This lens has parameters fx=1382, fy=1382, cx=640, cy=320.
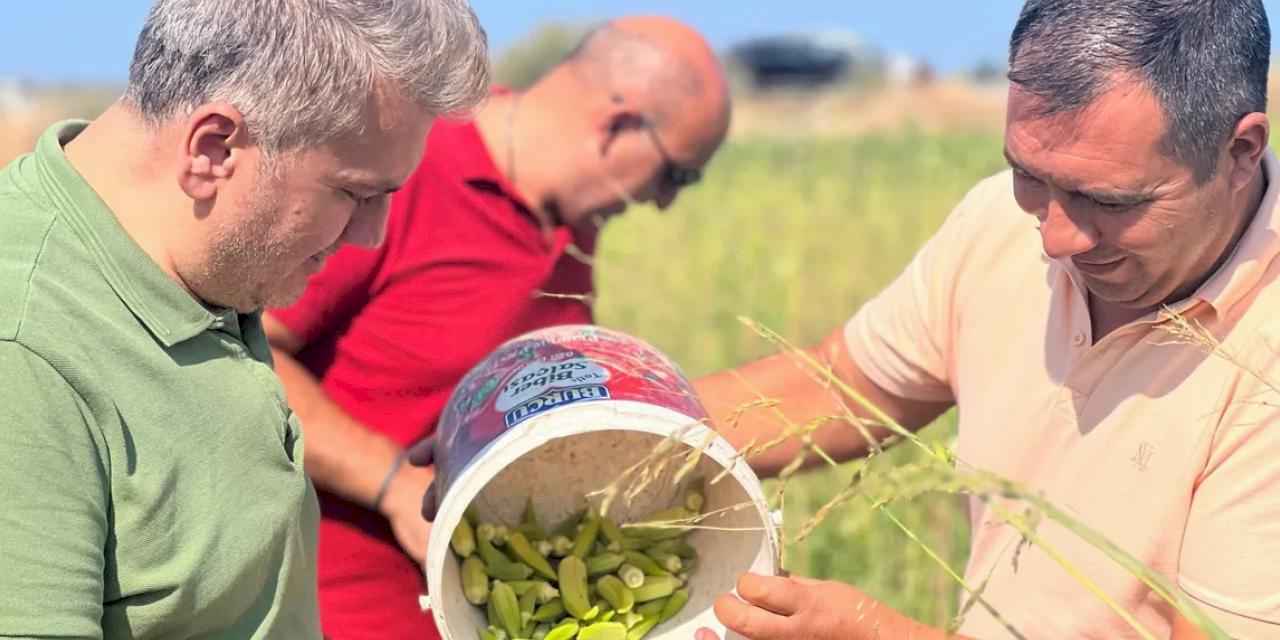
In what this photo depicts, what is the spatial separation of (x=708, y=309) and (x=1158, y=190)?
4437mm

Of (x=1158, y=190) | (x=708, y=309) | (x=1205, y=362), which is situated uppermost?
(x=1158, y=190)

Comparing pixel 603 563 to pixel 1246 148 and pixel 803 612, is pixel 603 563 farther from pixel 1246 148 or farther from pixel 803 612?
pixel 1246 148

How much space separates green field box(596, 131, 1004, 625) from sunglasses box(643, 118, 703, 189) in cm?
87

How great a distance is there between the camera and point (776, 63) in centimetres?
5297

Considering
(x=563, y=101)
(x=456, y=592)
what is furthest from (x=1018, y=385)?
(x=563, y=101)

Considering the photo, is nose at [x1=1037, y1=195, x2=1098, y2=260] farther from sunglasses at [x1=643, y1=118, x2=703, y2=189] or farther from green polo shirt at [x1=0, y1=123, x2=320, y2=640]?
sunglasses at [x1=643, y1=118, x2=703, y2=189]

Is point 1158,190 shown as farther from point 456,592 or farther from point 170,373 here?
point 170,373

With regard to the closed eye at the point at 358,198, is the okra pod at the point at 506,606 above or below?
below

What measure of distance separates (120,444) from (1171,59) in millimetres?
1360

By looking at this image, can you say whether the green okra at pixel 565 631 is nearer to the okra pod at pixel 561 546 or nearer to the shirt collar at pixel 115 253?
the okra pod at pixel 561 546

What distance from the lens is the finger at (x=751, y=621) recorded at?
1.86 m

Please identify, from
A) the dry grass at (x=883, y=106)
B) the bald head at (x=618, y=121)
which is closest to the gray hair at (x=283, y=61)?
the bald head at (x=618, y=121)

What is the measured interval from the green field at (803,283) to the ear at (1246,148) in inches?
53.1

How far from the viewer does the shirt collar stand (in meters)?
1.57
